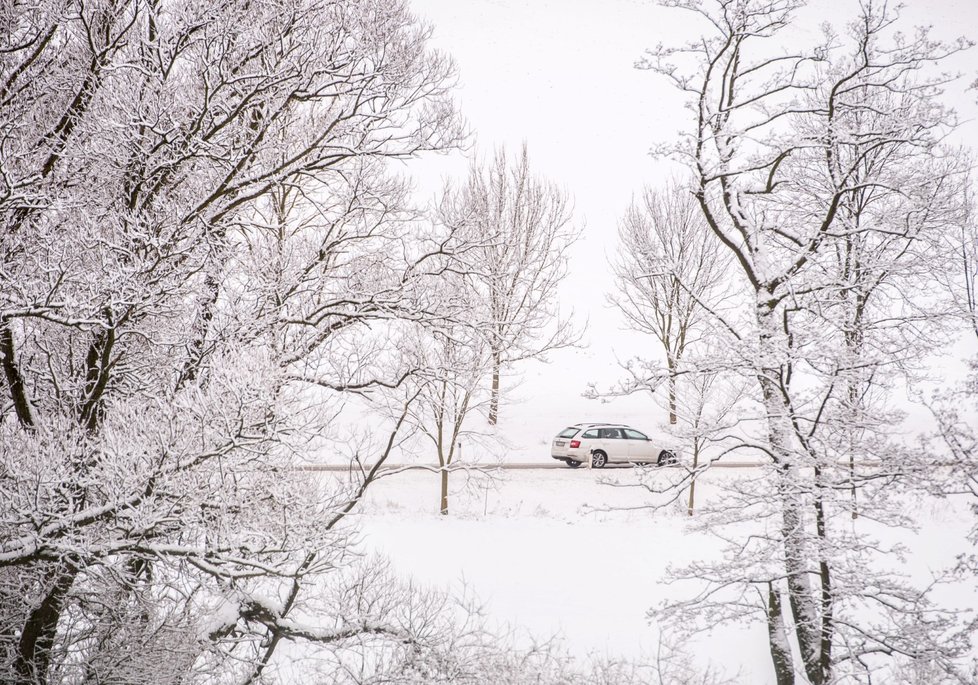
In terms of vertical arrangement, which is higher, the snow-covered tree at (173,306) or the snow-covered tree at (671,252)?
the snow-covered tree at (671,252)

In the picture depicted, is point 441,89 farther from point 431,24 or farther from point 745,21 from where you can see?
point 745,21

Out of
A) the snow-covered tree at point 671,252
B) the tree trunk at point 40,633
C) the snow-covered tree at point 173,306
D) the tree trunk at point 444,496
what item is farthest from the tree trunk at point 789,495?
the snow-covered tree at point 671,252

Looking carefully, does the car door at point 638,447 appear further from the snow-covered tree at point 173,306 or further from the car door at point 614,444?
the snow-covered tree at point 173,306

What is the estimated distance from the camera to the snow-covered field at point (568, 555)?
980cm

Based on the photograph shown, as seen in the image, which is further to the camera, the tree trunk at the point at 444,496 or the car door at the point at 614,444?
the car door at the point at 614,444

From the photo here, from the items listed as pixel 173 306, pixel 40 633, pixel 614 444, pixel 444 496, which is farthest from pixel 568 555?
pixel 173 306

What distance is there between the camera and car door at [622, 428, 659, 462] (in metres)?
18.4

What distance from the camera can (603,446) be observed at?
18.1 metres

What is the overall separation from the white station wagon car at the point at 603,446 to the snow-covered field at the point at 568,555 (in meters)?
2.34

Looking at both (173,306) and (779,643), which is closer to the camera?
(173,306)

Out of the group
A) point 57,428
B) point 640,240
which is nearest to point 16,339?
point 57,428

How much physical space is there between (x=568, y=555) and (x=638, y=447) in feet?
23.8

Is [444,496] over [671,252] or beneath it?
beneath

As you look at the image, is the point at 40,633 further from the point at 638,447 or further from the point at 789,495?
the point at 638,447
